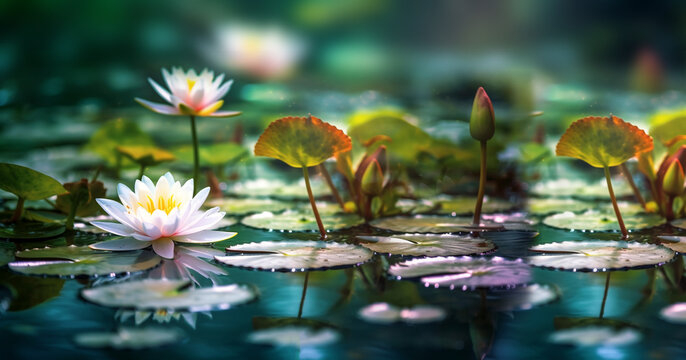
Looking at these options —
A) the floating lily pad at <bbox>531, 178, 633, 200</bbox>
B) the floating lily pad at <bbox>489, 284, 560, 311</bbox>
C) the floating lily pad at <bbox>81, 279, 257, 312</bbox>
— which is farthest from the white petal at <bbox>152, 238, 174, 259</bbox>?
the floating lily pad at <bbox>531, 178, 633, 200</bbox>

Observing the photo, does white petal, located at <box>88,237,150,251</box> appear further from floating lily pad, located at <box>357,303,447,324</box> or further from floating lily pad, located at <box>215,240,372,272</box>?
floating lily pad, located at <box>357,303,447,324</box>

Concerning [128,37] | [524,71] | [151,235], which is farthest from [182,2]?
[151,235]

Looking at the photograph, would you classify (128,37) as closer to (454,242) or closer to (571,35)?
(571,35)

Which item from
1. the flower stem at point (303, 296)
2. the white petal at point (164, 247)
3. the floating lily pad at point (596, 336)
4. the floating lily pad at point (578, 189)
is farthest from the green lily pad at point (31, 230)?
the floating lily pad at point (578, 189)

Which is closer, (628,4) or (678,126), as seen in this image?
(678,126)

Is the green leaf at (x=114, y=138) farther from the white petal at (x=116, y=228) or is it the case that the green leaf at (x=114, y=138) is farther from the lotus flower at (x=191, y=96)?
the white petal at (x=116, y=228)

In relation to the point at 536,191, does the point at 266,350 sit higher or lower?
lower
